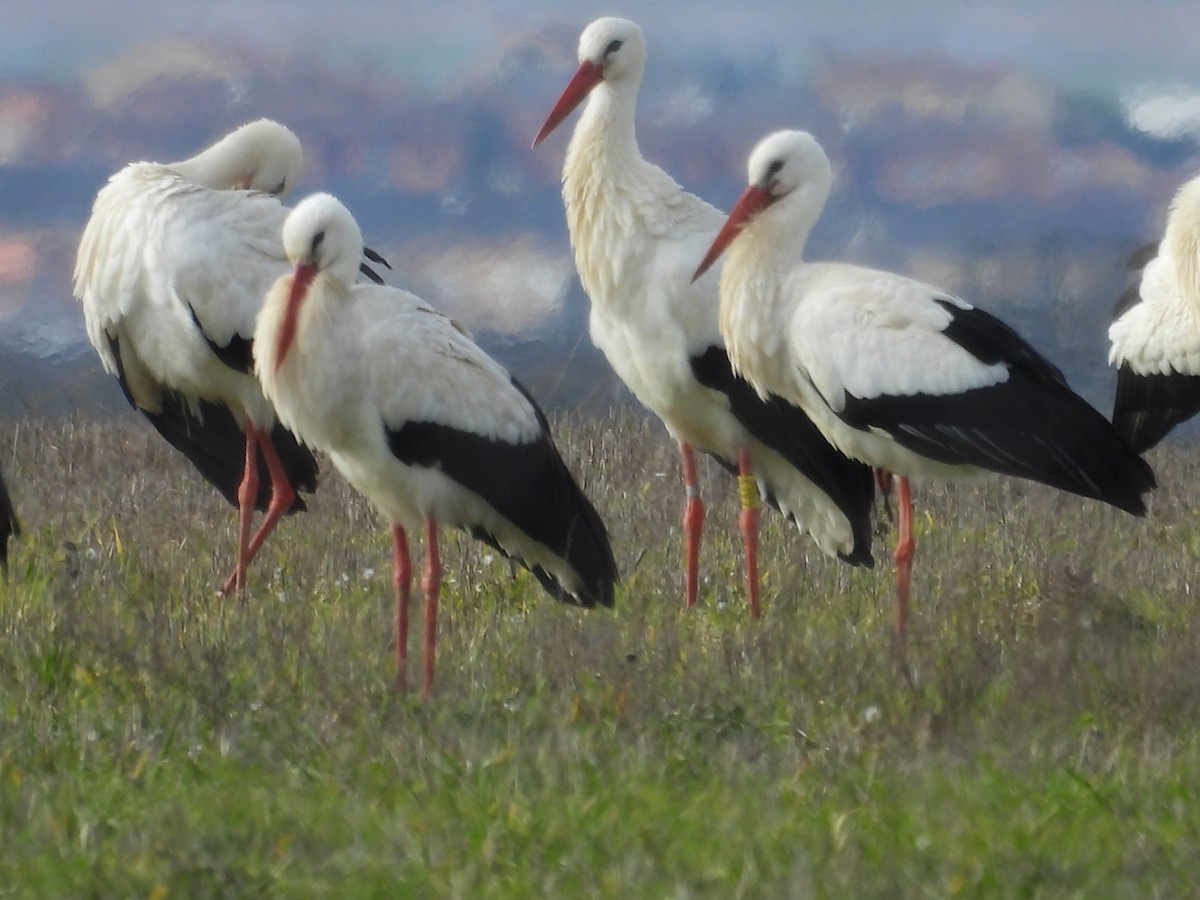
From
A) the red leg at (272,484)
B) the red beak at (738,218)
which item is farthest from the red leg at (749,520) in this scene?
the red leg at (272,484)

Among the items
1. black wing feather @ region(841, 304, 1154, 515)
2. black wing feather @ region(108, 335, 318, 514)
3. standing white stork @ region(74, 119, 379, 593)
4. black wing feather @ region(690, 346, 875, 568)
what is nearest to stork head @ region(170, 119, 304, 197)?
standing white stork @ region(74, 119, 379, 593)

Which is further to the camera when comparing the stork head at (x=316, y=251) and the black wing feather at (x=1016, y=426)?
the black wing feather at (x=1016, y=426)

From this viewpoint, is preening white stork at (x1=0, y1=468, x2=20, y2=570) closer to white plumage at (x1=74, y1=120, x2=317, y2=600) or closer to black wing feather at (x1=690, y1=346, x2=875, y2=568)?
white plumage at (x1=74, y1=120, x2=317, y2=600)

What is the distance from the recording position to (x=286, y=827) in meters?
3.22

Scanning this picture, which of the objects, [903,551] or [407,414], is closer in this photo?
[407,414]

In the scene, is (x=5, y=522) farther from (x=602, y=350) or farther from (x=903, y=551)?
(x=903, y=551)

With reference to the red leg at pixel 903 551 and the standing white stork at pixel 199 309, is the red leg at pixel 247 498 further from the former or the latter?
the red leg at pixel 903 551

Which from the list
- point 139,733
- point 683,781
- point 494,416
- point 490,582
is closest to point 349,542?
point 490,582

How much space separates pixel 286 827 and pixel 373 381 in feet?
5.66

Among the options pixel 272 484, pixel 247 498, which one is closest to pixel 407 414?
pixel 247 498

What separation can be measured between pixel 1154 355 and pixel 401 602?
4.00m

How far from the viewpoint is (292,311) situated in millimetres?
4762

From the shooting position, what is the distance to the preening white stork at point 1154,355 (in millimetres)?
7652

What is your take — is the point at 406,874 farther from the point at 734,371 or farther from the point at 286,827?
the point at 734,371
